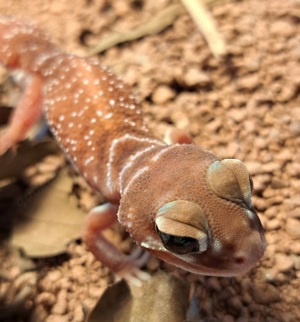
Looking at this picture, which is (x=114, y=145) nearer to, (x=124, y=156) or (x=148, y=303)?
(x=124, y=156)

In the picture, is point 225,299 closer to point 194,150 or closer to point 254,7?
point 194,150

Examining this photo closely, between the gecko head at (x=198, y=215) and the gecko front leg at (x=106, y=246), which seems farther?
the gecko front leg at (x=106, y=246)

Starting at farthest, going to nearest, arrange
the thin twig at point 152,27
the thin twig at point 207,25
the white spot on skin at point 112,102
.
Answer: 1. the thin twig at point 152,27
2. the thin twig at point 207,25
3. the white spot on skin at point 112,102

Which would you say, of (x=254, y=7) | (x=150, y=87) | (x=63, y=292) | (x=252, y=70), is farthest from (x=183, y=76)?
(x=63, y=292)

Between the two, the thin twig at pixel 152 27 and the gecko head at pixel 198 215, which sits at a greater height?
the gecko head at pixel 198 215

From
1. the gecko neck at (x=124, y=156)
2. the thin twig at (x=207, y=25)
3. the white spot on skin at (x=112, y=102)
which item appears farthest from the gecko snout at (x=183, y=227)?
the thin twig at (x=207, y=25)

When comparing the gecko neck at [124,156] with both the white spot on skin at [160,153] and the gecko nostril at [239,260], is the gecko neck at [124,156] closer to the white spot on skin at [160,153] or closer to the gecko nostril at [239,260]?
the white spot on skin at [160,153]

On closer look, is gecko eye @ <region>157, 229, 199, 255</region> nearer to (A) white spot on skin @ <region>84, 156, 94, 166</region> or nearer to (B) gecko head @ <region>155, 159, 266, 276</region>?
(B) gecko head @ <region>155, 159, 266, 276</region>

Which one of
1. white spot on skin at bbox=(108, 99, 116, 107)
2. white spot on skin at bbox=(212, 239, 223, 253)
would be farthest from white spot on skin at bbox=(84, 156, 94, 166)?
white spot on skin at bbox=(212, 239, 223, 253)

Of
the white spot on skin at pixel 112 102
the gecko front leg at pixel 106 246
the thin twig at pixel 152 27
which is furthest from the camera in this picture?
the thin twig at pixel 152 27
